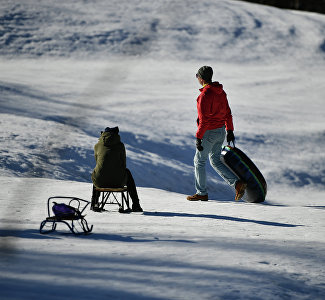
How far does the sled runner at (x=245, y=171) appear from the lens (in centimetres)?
616

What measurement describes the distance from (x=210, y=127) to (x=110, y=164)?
1.62 m

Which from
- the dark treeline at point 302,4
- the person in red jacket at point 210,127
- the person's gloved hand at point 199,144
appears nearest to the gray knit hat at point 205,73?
the person in red jacket at point 210,127

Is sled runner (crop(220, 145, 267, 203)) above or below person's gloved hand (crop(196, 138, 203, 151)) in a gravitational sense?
below

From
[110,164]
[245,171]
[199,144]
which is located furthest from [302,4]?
[110,164]

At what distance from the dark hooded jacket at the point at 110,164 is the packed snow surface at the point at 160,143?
1.18ft

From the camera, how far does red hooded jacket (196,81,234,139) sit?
591 cm

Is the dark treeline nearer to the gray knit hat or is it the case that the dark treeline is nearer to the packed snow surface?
the packed snow surface

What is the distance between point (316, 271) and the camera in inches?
121

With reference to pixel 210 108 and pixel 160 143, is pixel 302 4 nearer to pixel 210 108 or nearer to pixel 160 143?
pixel 160 143

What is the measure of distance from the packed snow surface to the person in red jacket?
31 centimetres

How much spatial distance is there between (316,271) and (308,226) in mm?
1724

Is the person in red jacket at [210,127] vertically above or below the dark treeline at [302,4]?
below

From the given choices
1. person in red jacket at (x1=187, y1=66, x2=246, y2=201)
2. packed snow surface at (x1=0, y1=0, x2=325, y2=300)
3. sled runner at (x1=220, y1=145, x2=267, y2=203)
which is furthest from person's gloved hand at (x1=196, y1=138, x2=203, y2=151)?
packed snow surface at (x1=0, y1=0, x2=325, y2=300)

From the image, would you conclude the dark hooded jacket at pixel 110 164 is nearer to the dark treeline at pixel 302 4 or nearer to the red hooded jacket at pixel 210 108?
the red hooded jacket at pixel 210 108
